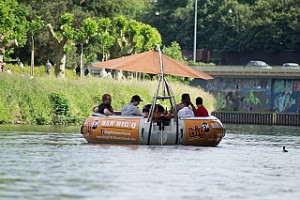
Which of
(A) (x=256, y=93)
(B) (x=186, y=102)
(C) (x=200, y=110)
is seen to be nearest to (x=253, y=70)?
(A) (x=256, y=93)

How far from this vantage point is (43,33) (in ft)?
271

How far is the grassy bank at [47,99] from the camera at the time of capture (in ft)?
161

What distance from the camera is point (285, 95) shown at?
111688 millimetres

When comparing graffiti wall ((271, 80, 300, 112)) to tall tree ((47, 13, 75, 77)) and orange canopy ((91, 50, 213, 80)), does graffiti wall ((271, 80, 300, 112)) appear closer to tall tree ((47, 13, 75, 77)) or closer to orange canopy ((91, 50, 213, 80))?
tall tree ((47, 13, 75, 77))

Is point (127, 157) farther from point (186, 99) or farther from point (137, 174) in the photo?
point (186, 99)

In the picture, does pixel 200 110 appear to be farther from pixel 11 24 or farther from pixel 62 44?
pixel 62 44

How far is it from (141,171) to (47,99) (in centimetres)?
2652

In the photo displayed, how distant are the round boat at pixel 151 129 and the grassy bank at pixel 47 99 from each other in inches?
562

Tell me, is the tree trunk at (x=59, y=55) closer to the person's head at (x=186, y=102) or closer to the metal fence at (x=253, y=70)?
the person's head at (x=186, y=102)

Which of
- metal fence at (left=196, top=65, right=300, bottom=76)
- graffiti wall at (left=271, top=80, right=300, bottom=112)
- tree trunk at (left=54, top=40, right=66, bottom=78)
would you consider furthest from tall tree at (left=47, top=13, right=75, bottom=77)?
graffiti wall at (left=271, top=80, right=300, bottom=112)

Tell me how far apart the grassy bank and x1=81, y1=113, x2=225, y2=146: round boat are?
1428 centimetres

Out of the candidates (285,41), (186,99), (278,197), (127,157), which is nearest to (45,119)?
(186,99)

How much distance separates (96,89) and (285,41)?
2791 inches

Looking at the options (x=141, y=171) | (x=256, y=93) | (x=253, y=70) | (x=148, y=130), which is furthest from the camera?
(x=256, y=93)
